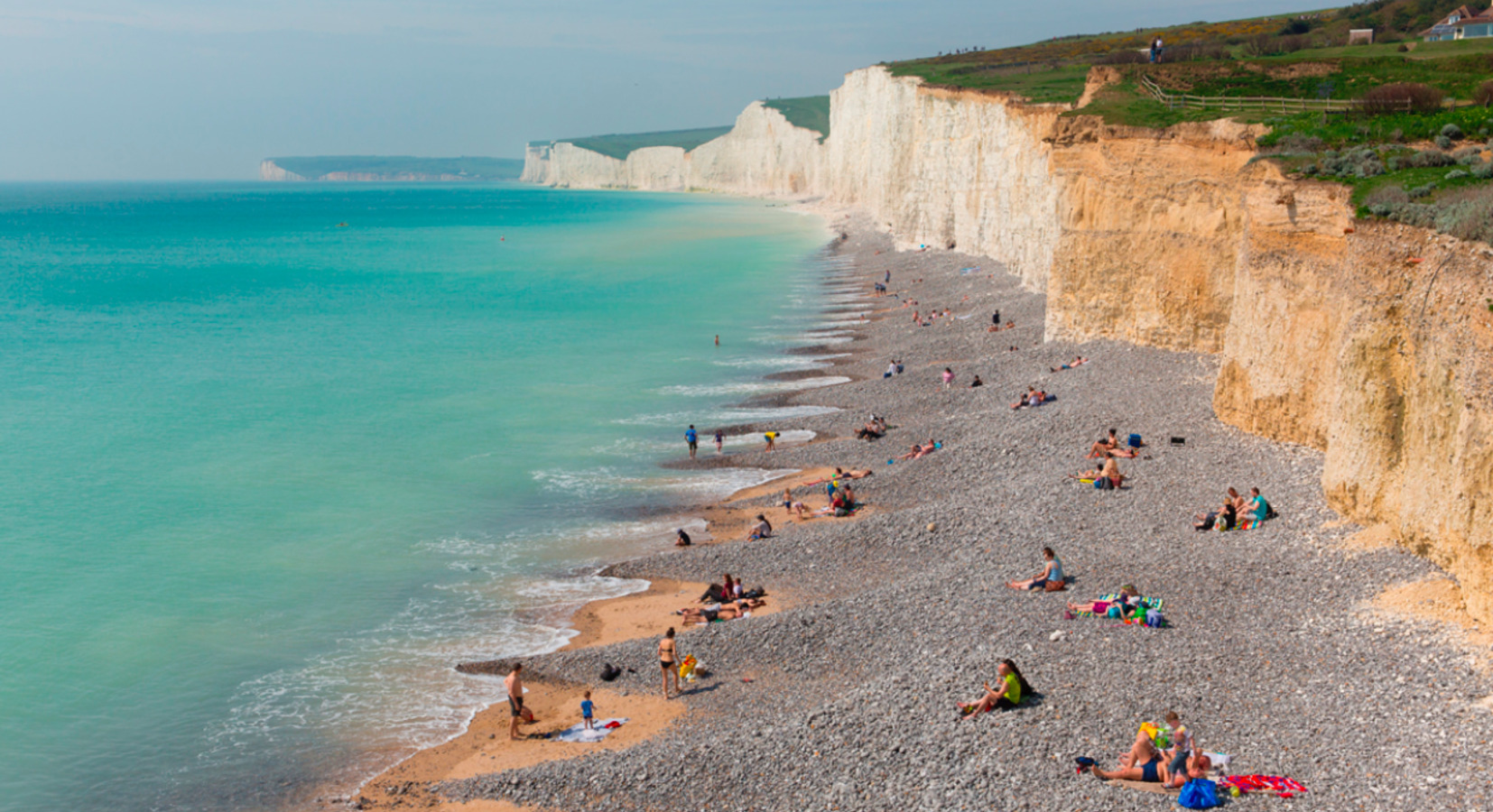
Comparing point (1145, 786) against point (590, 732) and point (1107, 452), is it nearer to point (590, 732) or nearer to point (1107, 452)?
point (590, 732)

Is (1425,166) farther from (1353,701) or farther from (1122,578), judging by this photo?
(1353,701)

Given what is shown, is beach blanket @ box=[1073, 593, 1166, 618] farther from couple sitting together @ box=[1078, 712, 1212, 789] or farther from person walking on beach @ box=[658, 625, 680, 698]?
person walking on beach @ box=[658, 625, 680, 698]

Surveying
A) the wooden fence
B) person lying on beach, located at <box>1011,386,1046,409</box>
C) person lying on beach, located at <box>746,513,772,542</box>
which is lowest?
person lying on beach, located at <box>746,513,772,542</box>

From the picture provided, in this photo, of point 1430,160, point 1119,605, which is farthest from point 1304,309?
point 1119,605

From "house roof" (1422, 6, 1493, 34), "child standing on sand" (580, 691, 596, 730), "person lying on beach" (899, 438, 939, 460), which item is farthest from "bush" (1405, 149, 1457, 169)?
"house roof" (1422, 6, 1493, 34)

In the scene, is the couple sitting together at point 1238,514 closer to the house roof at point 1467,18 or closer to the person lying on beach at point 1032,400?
the person lying on beach at point 1032,400
